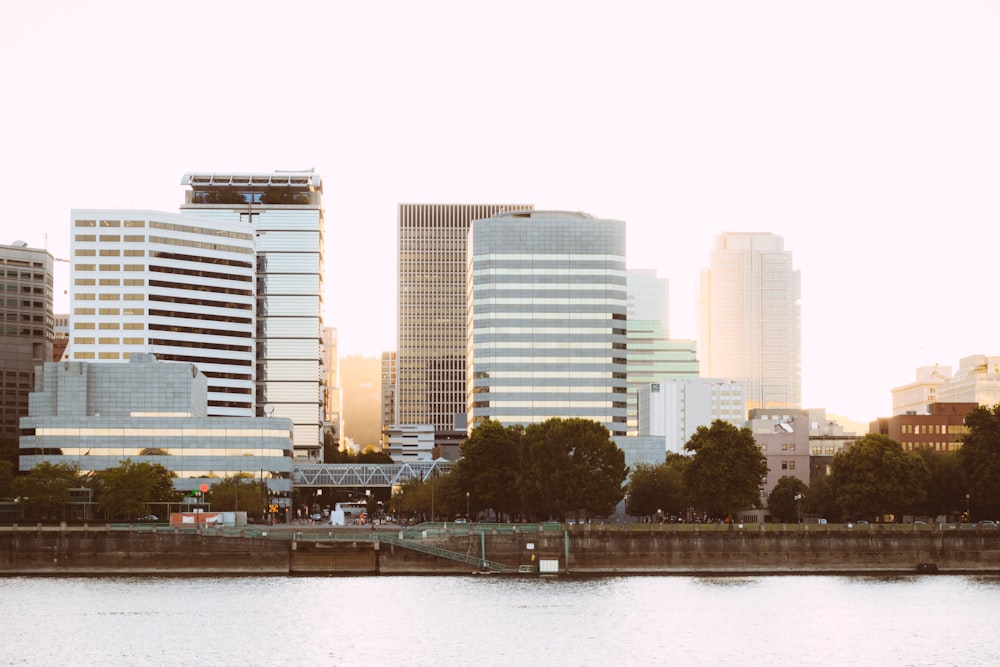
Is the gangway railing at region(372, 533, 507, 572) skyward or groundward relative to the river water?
skyward

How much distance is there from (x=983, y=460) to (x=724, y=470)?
31.6m

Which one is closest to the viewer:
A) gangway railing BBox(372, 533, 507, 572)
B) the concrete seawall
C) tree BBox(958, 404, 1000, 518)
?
the concrete seawall

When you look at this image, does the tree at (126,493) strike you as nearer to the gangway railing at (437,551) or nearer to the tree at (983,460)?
the gangway railing at (437,551)

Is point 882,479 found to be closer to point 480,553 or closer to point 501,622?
point 480,553

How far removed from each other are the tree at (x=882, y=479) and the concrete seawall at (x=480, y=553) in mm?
17773

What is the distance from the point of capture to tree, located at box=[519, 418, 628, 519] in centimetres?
18425

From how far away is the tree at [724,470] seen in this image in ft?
575

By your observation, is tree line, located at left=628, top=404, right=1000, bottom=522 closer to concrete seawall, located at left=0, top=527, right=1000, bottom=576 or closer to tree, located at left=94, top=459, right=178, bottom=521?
concrete seawall, located at left=0, top=527, right=1000, bottom=576

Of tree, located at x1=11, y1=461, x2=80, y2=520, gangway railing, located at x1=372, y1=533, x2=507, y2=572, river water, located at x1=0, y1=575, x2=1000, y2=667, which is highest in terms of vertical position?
Answer: tree, located at x1=11, y1=461, x2=80, y2=520

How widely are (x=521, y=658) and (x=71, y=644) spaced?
3071 centimetres

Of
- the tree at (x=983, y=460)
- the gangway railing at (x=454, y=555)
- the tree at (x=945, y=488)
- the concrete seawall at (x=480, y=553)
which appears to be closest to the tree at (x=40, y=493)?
the concrete seawall at (x=480, y=553)

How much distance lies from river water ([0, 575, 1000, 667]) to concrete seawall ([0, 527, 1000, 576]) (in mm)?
7627

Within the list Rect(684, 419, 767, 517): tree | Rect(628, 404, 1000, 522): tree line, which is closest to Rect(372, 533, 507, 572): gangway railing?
Rect(684, 419, 767, 517): tree

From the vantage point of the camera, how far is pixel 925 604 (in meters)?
122
